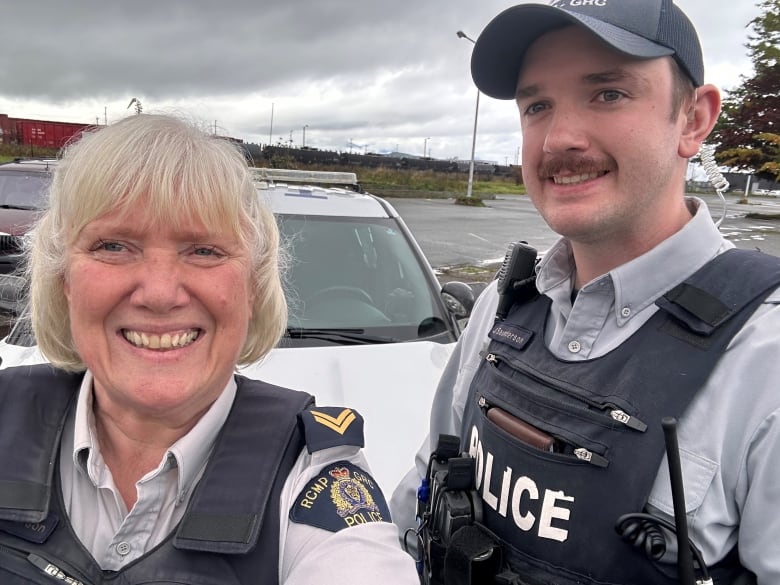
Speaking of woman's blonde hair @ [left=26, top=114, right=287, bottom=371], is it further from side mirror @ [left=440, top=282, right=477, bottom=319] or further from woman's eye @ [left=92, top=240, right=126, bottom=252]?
side mirror @ [left=440, top=282, right=477, bottom=319]

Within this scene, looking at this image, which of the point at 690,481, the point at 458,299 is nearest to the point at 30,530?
the point at 690,481

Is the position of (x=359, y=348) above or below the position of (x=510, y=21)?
below

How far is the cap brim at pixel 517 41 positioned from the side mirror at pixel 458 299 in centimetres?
165

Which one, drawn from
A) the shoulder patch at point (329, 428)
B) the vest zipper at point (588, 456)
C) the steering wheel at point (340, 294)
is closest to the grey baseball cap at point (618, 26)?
the vest zipper at point (588, 456)

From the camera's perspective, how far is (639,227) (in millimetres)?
1325

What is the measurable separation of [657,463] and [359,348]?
193cm

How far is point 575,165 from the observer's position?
1.35 m

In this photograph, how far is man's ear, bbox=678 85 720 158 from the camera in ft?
4.51

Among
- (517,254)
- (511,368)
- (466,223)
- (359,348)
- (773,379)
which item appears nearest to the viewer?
(773,379)

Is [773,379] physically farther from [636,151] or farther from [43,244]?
[43,244]

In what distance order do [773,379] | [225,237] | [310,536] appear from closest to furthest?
1. [773,379]
2. [310,536]
3. [225,237]

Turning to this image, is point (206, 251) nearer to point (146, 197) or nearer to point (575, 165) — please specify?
point (146, 197)

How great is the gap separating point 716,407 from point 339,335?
208 centimetres

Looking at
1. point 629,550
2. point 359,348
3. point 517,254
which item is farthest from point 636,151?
point 359,348
